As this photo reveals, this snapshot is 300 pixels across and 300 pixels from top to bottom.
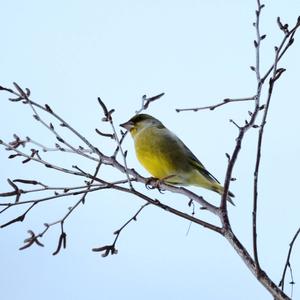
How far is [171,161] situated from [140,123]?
101 centimetres

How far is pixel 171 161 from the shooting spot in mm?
5309

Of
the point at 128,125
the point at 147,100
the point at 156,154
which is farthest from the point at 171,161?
the point at 147,100

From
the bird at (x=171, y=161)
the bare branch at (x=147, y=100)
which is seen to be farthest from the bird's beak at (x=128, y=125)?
the bare branch at (x=147, y=100)

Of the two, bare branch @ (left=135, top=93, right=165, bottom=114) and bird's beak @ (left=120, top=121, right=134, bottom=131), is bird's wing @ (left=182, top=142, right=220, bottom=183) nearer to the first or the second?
bird's beak @ (left=120, top=121, right=134, bottom=131)

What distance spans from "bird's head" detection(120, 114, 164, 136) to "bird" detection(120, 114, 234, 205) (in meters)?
0.28

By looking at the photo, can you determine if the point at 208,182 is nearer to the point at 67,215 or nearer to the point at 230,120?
the point at 67,215

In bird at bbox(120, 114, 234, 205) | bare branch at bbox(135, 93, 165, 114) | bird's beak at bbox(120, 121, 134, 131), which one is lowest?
bare branch at bbox(135, 93, 165, 114)

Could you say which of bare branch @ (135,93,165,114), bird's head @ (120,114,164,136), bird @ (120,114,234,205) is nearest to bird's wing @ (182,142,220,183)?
bird @ (120,114,234,205)

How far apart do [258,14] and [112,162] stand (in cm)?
122

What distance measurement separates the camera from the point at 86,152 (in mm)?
3227

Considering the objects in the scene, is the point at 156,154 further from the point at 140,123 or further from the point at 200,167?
the point at 140,123

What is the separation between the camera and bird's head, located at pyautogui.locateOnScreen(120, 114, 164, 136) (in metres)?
5.99

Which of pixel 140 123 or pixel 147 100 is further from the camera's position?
pixel 140 123

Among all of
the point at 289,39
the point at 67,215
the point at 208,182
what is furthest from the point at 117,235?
the point at 208,182
